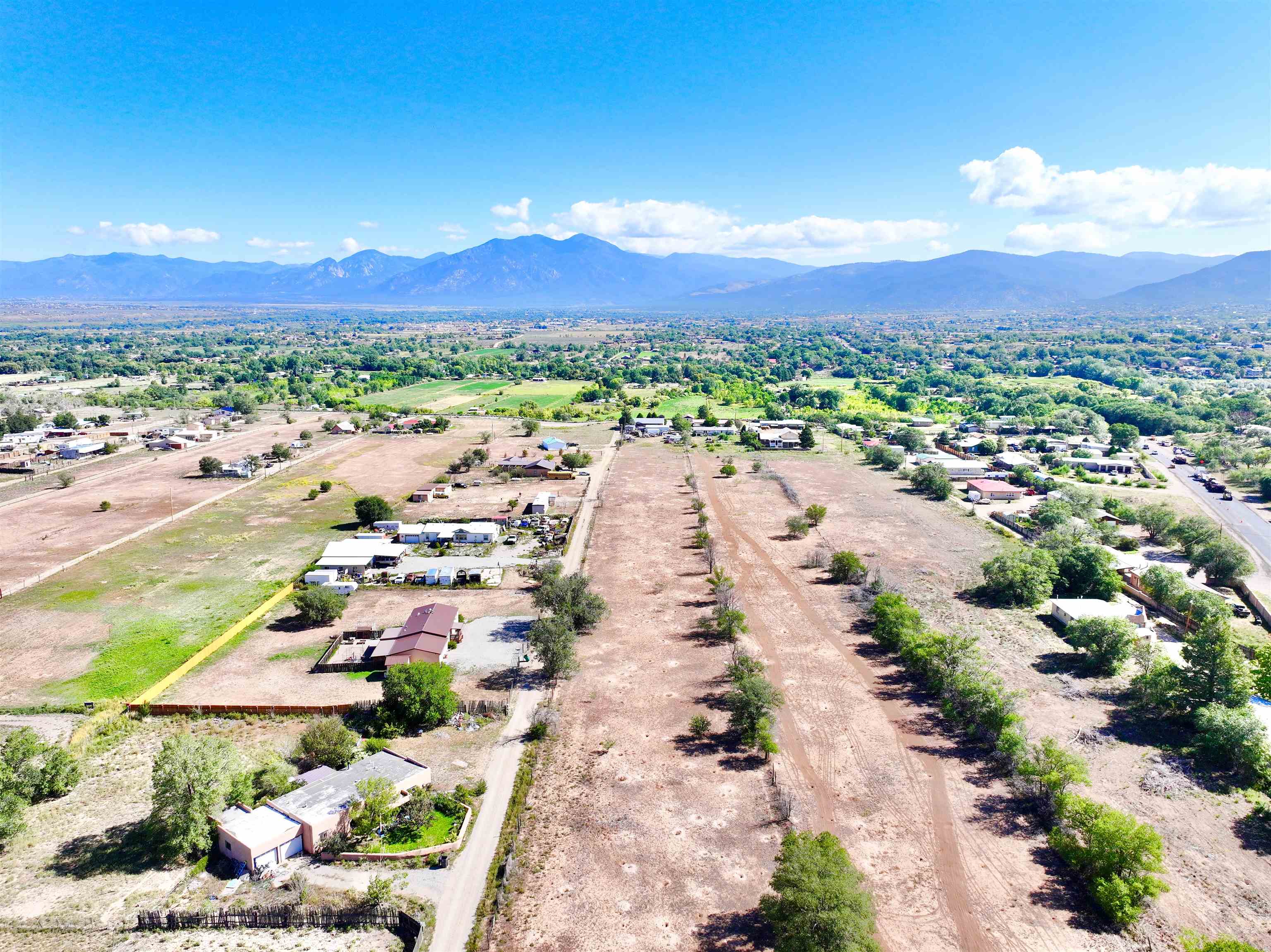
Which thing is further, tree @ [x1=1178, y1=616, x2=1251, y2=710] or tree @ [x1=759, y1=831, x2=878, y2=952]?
tree @ [x1=1178, y1=616, x2=1251, y2=710]

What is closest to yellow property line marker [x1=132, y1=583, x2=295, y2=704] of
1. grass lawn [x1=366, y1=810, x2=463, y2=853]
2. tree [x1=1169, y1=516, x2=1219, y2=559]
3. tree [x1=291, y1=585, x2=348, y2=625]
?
tree [x1=291, y1=585, x2=348, y2=625]

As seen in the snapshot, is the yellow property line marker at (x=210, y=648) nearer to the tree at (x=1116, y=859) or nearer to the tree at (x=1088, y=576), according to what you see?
the tree at (x=1116, y=859)

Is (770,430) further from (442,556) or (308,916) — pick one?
(308,916)

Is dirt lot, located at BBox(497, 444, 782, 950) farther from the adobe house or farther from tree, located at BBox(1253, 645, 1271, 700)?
tree, located at BBox(1253, 645, 1271, 700)

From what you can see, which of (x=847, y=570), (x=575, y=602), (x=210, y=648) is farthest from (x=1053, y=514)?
(x=210, y=648)

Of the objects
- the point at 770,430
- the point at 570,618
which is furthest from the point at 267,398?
the point at 570,618

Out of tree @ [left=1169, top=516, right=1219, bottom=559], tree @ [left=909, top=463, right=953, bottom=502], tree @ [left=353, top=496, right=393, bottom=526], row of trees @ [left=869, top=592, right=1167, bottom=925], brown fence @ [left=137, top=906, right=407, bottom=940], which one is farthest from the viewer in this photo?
tree @ [left=909, top=463, right=953, bottom=502]
